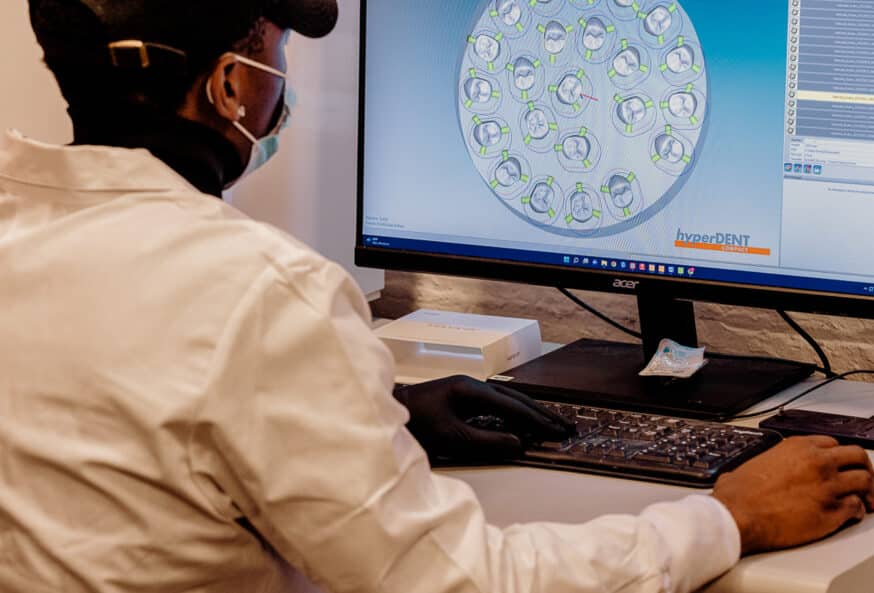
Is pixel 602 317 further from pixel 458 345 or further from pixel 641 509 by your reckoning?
pixel 641 509

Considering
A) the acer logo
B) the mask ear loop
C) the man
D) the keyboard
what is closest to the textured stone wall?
the acer logo

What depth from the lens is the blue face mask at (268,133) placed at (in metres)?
1.04

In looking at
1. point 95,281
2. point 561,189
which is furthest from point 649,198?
point 95,281

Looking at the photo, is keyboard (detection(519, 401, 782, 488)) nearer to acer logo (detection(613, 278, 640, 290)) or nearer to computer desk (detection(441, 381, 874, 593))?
computer desk (detection(441, 381, 874, 593))

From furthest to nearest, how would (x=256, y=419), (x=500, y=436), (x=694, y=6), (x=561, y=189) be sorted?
(x=561, y=189) < (x=694, y=6) < (x=500, y=436) < (x=256, y=419)

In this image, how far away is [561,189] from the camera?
60.7 inches

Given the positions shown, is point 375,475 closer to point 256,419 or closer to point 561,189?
point 256,419

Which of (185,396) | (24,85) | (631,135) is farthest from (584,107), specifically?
(185,396)

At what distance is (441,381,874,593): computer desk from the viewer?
3.38 feet

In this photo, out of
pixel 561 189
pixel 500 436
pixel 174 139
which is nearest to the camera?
pixel 174 139

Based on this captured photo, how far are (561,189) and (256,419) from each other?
0.76 metres

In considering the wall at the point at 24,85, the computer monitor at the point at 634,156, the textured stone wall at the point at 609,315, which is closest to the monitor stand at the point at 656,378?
the computer monitor at the point at 634,156

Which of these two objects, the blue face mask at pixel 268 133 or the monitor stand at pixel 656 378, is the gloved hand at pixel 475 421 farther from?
the blue face mask at pixel 268 133

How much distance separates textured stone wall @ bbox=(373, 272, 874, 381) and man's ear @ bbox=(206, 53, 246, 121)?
912mm
